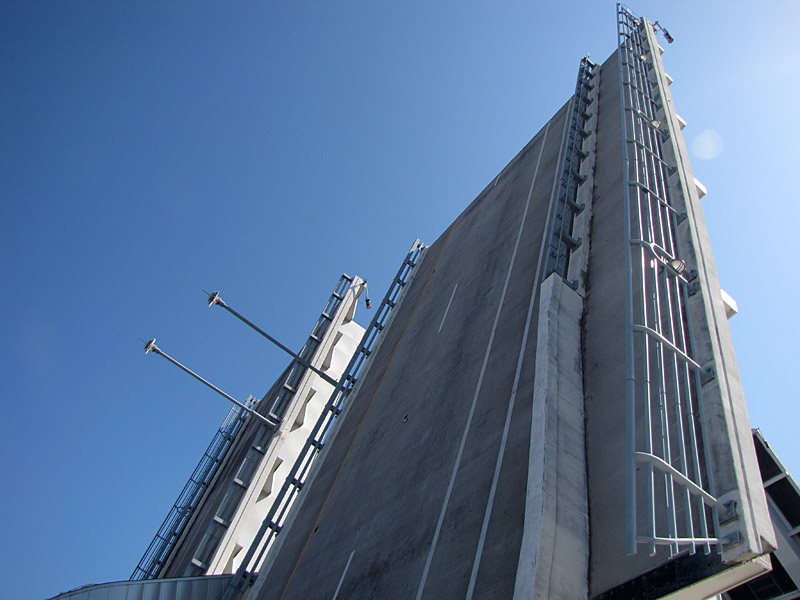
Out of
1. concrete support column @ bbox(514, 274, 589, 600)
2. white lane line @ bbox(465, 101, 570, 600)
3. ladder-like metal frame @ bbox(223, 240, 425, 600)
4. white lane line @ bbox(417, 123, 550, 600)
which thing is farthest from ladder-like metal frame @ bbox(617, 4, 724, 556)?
ladder-like metal frame @ bbox(223, 240, 425, 600)

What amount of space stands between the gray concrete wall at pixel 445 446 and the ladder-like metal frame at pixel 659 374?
1.67 metres

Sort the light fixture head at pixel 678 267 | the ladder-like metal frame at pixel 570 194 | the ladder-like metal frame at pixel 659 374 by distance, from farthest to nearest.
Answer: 1. the ladder-like metal frame at pixel 570 194
2. the light fixture head at pixel 678 267
3. the ladder-like metal frame at pixel 659 374

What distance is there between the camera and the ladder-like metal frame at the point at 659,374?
6.17m

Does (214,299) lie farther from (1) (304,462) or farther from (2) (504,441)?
(2) (504,441)

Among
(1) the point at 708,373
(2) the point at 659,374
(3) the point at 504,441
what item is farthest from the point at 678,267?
(3) the point at 504,441

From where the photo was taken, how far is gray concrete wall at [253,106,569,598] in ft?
27.8

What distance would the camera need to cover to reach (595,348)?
977 cm

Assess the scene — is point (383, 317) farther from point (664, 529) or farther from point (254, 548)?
point (664, 529)

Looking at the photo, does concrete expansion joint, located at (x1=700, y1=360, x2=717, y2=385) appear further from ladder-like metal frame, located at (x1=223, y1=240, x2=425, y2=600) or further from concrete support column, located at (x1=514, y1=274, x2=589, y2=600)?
ladder-like metal frame, located at (x1=223, y1=240, x2=425, y2=600)

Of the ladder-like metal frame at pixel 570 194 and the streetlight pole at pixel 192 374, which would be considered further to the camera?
the streetlight pole at pixel 192 374

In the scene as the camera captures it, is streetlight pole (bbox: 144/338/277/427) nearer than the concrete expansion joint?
No

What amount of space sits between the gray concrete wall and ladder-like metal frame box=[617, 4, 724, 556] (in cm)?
167

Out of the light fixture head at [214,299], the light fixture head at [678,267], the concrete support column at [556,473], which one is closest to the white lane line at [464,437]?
the concrete support column at [556,473]

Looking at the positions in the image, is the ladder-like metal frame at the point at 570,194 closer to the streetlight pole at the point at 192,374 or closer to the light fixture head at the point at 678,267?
the light fixture head at the point at 678,267
